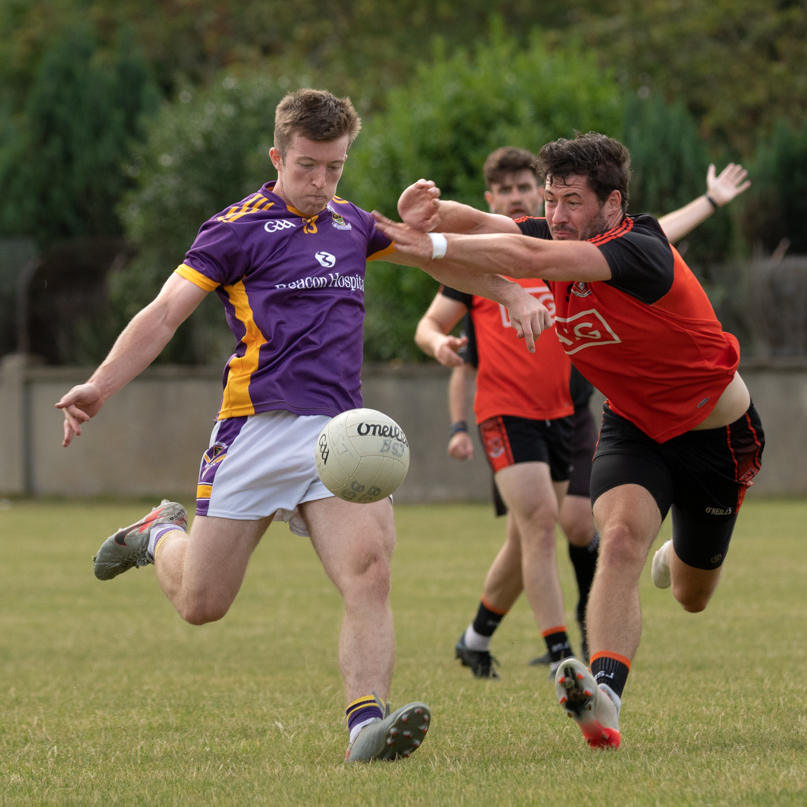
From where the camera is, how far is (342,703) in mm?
6199

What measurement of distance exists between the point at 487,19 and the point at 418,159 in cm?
1844

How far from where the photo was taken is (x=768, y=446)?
18.6 m

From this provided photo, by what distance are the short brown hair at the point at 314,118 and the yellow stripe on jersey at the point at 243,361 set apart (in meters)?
0.58

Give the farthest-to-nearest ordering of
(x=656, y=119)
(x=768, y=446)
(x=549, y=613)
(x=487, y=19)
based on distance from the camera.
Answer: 1. (x=487, y=19)
2. (x=656, y=119)
3. (x=768, y=446)
4. (x=549, y=613)

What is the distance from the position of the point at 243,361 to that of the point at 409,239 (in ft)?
2.56

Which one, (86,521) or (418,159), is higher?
(418,159)

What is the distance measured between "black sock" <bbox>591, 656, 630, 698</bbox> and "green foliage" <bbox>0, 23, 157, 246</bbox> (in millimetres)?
27836

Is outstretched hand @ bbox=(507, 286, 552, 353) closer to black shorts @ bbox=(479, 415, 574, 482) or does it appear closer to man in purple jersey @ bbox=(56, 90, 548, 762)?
man in purple jersey @ bbox=(56, 90, 548, 762)

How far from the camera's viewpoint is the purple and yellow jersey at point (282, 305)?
491 centimetres

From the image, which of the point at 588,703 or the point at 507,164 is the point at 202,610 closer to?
the point at 588,703

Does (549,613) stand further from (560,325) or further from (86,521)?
(86,521)

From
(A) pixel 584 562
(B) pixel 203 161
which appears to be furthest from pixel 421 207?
(B) pixel 203 161

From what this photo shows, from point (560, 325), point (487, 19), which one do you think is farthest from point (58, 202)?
point (560, 325)

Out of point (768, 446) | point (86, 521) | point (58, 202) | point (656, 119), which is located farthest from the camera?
point (58, 202)
